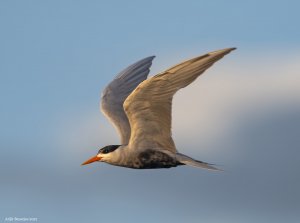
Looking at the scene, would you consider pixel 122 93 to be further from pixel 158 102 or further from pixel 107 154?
pixel 158 102

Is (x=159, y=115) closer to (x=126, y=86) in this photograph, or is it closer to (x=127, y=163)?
(x=127, y=163)

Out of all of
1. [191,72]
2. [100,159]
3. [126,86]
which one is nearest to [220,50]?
[191,72]

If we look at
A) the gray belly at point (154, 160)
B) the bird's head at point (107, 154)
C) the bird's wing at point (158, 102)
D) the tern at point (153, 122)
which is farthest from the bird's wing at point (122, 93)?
the bird's wing at point (158, 102)

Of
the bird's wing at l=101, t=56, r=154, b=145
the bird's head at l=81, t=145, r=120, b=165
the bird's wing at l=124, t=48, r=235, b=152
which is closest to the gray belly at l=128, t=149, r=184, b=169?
the bird's wing at l=124, t=48, r=235, b=152

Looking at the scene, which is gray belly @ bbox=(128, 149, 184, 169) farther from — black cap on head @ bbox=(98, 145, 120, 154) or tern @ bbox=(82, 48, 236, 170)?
black cap on head @ bbox=(98, 145, 120, 154)

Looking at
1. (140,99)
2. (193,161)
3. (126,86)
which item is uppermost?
(126,86)

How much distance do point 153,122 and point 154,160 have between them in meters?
0.83

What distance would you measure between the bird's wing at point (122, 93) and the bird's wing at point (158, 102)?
1421 mm

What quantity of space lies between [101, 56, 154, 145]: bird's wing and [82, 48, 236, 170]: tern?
2 cm

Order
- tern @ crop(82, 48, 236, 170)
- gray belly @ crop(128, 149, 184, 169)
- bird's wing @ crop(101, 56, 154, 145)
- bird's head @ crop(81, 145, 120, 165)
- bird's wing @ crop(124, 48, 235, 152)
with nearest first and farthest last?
bird's wing @ crop(124, 48, 235, 152), tern @ crop(82, 48, 236, 170), gray belly @ crop(128, 149, 184, 169), bird's head @ crop(81, 145, 120, 165), bird's wing @ crop(101, 56, 154, 145)

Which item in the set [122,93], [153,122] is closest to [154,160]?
[153,122]

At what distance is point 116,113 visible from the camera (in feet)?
62.3

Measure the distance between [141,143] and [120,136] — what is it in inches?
61.2

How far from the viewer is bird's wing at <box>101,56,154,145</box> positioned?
18.5 metres
